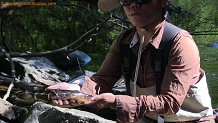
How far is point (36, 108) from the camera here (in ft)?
13.4

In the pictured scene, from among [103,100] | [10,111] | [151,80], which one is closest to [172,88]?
[151,80]

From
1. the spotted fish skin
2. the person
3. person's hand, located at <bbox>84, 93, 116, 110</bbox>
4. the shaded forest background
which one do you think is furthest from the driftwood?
Result: person's hand, located at <bbox>84, 93, 116, 110</bbox>

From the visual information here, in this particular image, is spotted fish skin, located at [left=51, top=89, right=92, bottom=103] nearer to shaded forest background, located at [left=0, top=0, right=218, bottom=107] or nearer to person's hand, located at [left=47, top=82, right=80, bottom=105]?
person's hand, located at [left=47, top=82, right=80, bottom=105]

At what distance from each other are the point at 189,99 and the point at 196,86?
0.09m

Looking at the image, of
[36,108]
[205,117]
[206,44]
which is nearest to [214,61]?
[206,44]

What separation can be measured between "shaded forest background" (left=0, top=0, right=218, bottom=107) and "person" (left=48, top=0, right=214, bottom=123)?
375 cm

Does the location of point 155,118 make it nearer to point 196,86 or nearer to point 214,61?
point 196,86

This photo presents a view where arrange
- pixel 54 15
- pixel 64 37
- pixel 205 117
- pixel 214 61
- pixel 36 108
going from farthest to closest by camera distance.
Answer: pixel 54 15, pixel 64 37, pixel 214 61, pixel 36 108, pixel 205 117

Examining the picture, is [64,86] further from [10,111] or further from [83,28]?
[83,28]

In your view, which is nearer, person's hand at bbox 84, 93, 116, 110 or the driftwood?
person's hand at bbox 84, 93, 116, 110

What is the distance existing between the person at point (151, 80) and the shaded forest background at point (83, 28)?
375 centimetres

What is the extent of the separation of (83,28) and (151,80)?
873 cm

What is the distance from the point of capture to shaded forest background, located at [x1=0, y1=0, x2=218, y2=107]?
723 cm

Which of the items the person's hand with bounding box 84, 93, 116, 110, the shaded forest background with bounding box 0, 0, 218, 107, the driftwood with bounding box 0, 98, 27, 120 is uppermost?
the shaded forest background with bounding box 0, 0, 218, 107
